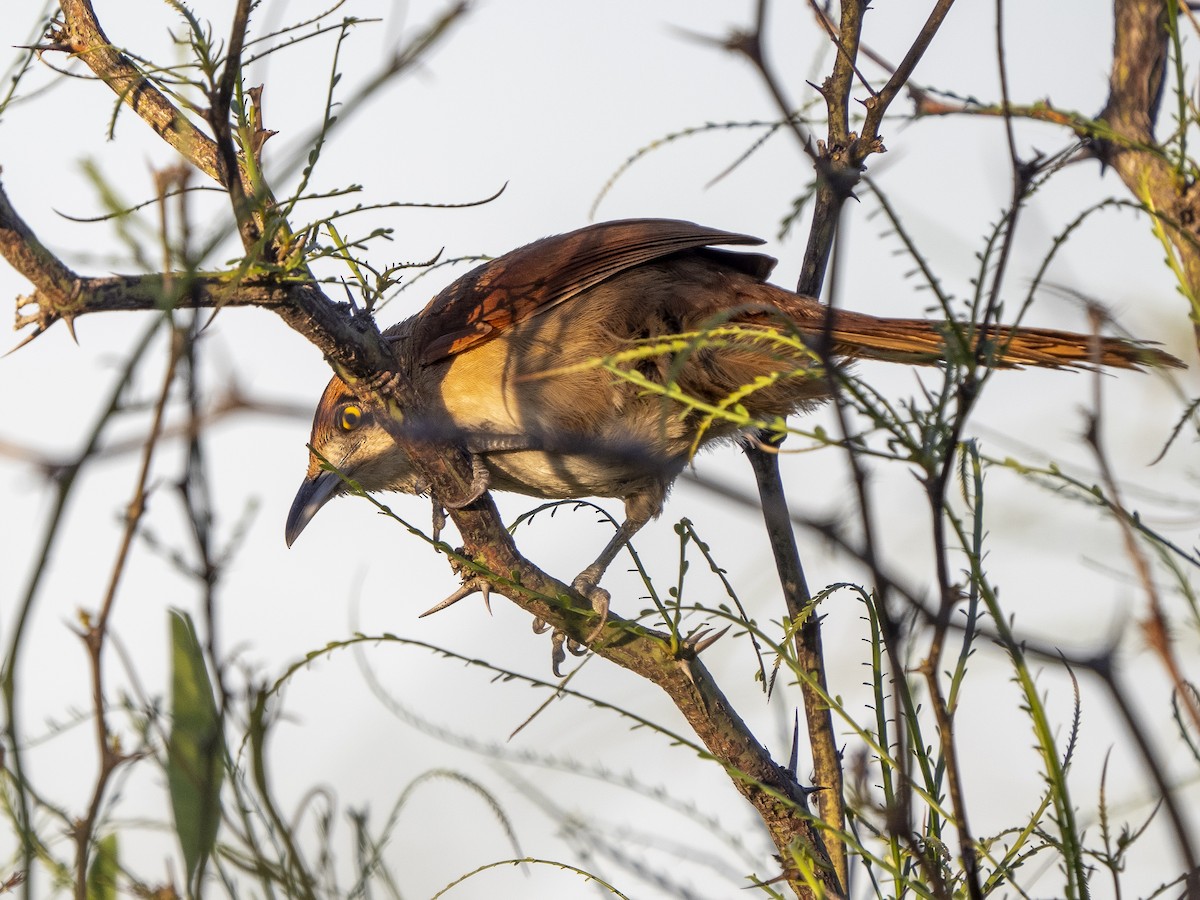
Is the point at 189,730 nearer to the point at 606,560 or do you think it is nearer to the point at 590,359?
the point at 590,359

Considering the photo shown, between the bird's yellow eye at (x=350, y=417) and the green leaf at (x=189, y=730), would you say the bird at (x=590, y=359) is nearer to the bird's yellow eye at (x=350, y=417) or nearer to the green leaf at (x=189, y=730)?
the bird's yellow eye at (x=350, y=417)

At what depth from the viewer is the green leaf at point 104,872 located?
223cm

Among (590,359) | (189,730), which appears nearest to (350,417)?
(590,359)

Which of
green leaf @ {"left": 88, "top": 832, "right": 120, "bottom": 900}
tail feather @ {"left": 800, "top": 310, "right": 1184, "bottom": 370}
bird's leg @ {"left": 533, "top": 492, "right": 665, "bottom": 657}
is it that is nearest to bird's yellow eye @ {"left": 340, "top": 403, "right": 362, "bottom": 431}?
bird's leg @ {"left": 533, "top": 492, "right": 665, "bottom": 657}

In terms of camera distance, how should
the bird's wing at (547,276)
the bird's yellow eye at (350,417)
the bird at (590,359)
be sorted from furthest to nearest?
the bird's yellow eye at (350,417) → the bird's wing at (547,276) → the bird at (590,359)

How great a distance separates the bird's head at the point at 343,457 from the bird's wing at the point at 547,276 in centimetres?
41

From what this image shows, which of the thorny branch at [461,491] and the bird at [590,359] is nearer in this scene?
the thorny branch at [461,491]

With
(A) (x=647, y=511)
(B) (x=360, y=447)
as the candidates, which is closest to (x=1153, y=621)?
(A) (x=647, y=511)

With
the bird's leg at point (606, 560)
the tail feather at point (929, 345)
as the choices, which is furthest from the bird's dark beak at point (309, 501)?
the tail feather at point (929, 345)

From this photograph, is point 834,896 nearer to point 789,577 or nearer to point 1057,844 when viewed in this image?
point 1057,844

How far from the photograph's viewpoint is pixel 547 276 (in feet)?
14.7

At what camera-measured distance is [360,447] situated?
15.8 ft

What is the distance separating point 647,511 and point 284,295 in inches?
92.5

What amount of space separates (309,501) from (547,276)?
132 centimetres
